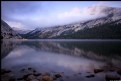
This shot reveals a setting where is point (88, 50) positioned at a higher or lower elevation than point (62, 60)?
lower

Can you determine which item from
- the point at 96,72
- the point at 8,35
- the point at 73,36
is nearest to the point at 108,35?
the point at 73,36

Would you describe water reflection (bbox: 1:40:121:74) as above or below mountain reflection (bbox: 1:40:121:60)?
above

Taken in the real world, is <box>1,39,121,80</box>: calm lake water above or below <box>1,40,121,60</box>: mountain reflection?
above

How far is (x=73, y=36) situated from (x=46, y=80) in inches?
6544

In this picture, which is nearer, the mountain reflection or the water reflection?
the water reflection

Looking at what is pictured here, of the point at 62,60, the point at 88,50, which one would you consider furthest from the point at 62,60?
the point at 88,50

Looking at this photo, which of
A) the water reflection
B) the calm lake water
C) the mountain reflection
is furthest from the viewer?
the mountain reflection

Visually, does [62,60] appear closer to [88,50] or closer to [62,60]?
[62,60]

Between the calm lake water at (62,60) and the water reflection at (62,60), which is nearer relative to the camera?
the calm lake water at (62,60)

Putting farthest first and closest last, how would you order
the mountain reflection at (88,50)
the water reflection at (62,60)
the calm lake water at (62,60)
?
1. the mountain reflection at (88,50)
2. the water reflection at (62,60)
3. the calm lake water at (62,60)

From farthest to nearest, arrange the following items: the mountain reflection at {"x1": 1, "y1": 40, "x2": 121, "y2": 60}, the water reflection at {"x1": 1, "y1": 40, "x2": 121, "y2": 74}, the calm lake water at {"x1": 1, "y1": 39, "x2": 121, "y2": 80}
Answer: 1. the mountain reflection at {"x1": 1, "y1": 40, "x2": 121, "y2": 60}
2. the water reflection at {"x1": 1, "y1": 40, "x2": 121, "y2": 74}
3. the calm lake water at {"x1": 1, "y1": 39, "x2": 121, "y2": 80}

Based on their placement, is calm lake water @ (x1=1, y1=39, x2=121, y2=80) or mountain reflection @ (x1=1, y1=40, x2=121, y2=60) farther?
mountain reflection @ (x1=1, y1=40, x2=121, y2=60)

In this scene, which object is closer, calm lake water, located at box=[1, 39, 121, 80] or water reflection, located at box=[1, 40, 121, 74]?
calm lake water, located at box=[1, 39, 121, 80]

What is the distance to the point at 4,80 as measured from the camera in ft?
37.9
